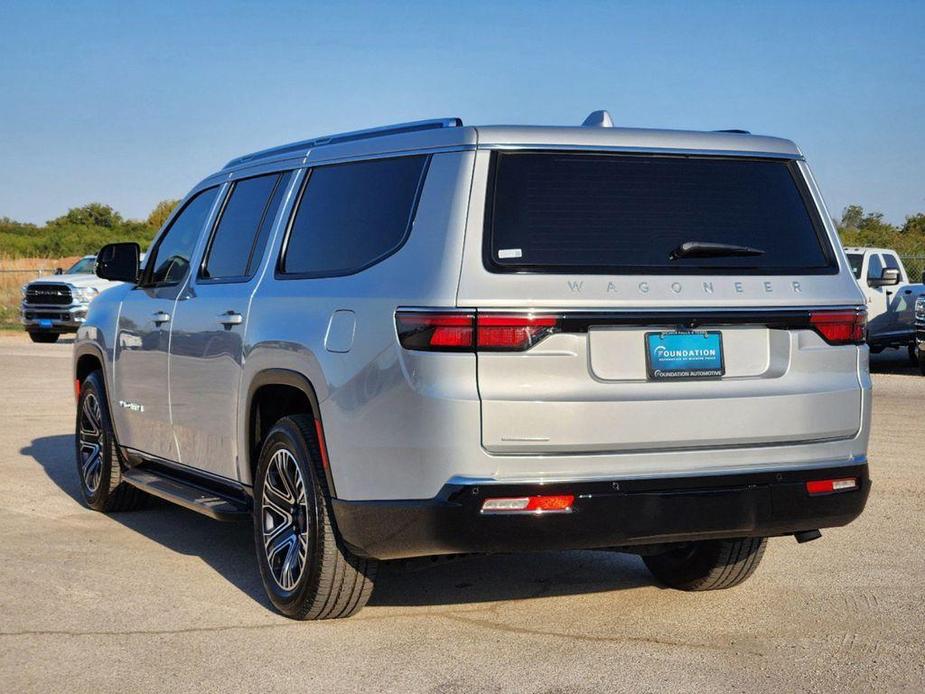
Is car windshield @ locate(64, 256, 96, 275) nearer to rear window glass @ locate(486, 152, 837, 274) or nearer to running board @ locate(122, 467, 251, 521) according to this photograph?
running board @ locate(122, 467, 251, 521)

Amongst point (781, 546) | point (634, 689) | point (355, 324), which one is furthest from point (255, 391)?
point (781, 546)

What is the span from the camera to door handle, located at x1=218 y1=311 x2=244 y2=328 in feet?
20.9

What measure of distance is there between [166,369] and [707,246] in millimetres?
3289

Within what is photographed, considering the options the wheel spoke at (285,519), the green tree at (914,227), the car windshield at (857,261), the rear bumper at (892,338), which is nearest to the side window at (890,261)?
the car windshield at (857,261)

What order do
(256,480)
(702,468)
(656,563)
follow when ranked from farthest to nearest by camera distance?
(656,563) → (256,480) → (702,468)

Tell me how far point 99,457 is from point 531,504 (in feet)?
14.3

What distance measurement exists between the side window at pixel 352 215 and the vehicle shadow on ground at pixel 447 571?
1.31 meters

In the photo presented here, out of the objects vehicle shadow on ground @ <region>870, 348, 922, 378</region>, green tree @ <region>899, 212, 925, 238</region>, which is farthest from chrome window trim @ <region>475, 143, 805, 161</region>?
green tree @ <region>899, 212, 925, 238</region>

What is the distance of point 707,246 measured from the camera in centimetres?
530

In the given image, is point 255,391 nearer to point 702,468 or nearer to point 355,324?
point 355,324

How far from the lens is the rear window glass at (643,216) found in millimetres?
5102

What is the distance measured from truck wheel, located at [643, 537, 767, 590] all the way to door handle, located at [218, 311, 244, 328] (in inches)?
89.5

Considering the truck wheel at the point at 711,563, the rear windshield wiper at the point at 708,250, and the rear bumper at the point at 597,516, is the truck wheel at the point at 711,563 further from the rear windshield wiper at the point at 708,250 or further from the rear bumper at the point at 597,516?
the rear windshield wiper at the point at 708,250

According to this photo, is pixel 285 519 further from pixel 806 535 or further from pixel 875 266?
pixel 875 266
